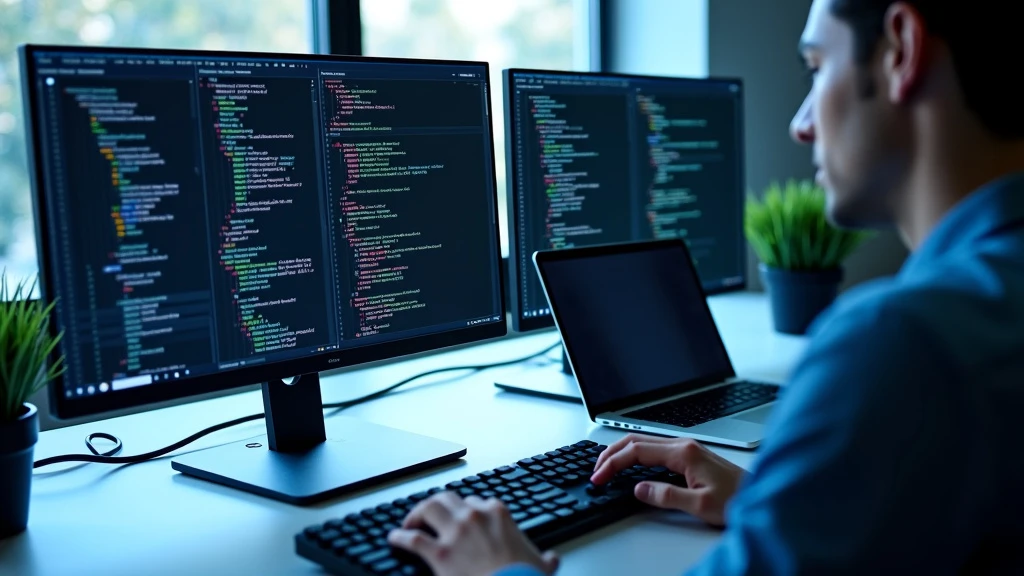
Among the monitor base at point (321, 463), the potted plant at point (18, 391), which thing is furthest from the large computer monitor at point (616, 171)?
the potted plant at point (18, 391)

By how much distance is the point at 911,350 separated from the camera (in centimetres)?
63

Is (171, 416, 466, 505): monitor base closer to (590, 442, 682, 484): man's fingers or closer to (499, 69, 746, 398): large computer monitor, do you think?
(590, 442, 682, 484): man's fingers

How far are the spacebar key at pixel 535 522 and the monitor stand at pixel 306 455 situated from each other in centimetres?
23

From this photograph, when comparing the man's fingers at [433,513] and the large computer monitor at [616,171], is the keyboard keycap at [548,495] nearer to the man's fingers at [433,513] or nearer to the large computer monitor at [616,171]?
the man's fingers at [433,513]

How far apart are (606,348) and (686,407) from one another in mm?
136

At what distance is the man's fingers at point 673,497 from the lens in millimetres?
1011

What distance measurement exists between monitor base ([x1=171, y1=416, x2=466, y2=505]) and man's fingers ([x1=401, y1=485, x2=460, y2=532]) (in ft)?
0.63

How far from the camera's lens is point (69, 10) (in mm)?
1729

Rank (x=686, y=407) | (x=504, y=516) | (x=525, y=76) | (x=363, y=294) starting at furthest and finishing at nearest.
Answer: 1. (x=525, y=76)
2. (x=686, y=407)
3. (x=363, y=294)
4. (x=504, y=516)

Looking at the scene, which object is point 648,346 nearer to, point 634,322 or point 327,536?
point 634,322

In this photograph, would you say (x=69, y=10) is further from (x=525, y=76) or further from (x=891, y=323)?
(x=891, y=323)

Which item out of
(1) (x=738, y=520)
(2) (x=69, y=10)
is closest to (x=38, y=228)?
(1) (x=738, y=520)

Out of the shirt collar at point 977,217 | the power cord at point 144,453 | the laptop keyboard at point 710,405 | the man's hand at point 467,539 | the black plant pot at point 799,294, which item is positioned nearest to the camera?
the shirt collar at point 977,217

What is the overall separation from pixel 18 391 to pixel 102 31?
1.02m
